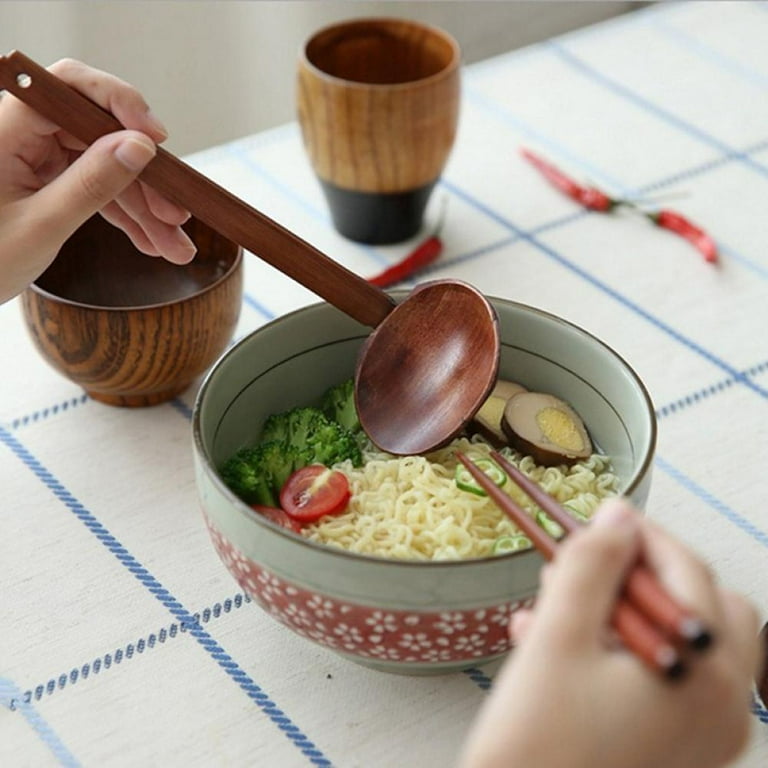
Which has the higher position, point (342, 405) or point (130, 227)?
point (130, 227)

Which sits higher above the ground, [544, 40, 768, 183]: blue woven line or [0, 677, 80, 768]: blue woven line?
[0, 677, 80, 768]: blue woven line

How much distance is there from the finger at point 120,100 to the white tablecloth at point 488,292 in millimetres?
376

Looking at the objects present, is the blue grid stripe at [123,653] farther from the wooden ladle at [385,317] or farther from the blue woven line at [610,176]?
the blue woven line at [610,176]

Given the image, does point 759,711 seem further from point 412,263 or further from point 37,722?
point 412,263

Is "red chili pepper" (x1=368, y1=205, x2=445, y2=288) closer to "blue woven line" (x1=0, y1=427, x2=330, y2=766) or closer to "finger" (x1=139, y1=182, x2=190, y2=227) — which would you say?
"finger" (x1=139, y1=182, x2=190, y2=227)

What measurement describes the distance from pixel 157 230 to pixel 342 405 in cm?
30

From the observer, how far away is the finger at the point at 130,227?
4.78 feet

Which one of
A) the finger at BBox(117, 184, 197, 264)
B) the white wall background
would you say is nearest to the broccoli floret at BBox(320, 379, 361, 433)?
the finger at BBox(117, 184, 197, 264)

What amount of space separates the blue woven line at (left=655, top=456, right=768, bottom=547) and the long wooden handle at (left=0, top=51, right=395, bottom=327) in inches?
15.0

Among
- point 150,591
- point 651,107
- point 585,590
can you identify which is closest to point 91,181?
point 150,591

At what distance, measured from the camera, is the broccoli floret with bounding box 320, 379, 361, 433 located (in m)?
1.33

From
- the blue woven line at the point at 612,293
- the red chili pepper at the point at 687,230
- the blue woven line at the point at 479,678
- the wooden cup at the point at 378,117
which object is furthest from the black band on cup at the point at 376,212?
the blue woven line at the point at 479,678

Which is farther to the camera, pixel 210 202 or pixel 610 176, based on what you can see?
pixel 610 176

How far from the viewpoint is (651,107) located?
214cm
